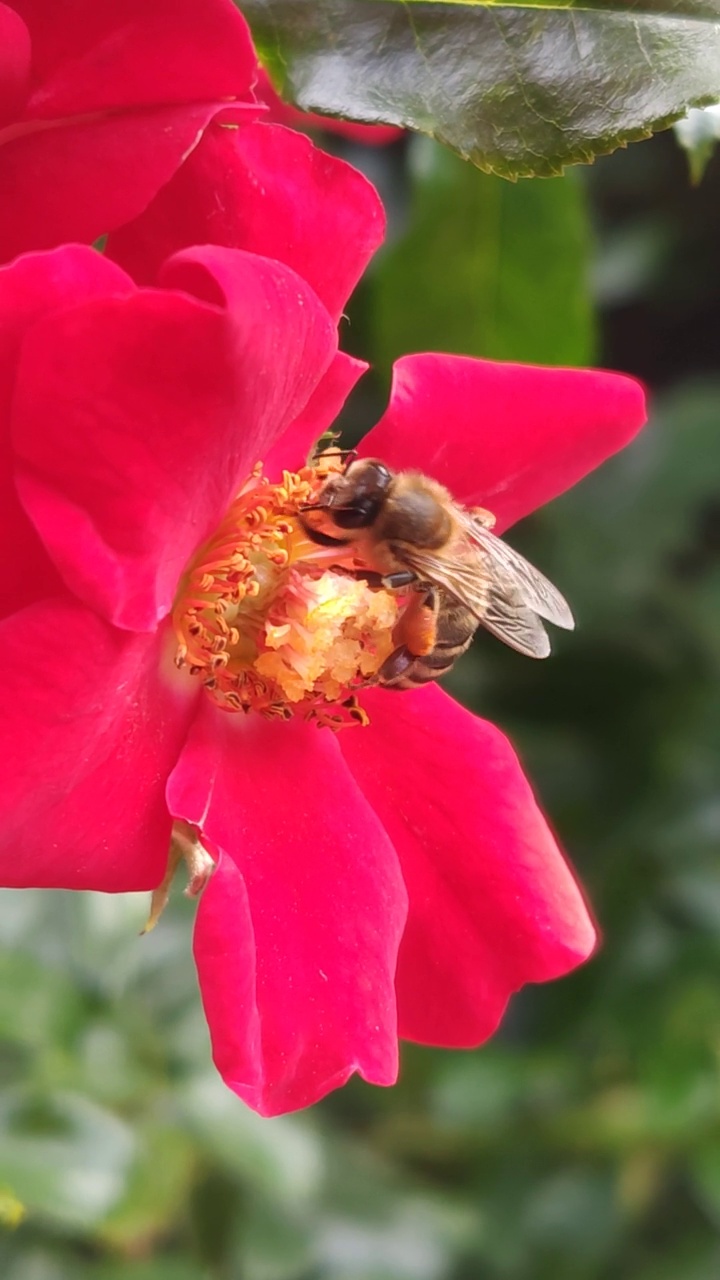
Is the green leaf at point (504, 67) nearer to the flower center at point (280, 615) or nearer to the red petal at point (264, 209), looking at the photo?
the red petal at point (264, 209)

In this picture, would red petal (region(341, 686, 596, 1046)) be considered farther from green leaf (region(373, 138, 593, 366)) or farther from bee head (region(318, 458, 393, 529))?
green leaf (region(373, 138, 593, 366))

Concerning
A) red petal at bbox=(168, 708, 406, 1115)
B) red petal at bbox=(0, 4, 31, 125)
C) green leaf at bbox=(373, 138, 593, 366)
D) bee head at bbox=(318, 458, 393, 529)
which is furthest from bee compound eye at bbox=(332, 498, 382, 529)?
green leaf at bbox=(373, 138, 593, 366)

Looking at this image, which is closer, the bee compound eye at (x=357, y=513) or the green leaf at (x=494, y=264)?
the bee compound eye at (x=357, y=513)

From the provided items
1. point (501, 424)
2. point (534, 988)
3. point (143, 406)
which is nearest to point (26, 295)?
point (143, 406)

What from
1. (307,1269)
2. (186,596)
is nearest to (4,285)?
(186,596)

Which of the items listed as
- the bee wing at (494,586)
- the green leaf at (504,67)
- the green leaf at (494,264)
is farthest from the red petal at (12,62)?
the green leaf at (494,264)

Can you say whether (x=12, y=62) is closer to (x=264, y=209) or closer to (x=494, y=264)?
(x=264, y=209)
